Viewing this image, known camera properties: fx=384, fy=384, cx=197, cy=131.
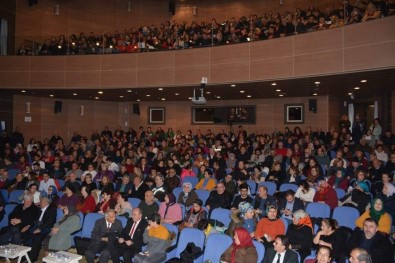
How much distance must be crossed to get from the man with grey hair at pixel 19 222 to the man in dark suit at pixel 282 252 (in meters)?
4.25

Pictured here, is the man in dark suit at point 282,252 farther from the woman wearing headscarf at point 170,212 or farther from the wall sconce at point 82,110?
the wall sconce at point 82,110

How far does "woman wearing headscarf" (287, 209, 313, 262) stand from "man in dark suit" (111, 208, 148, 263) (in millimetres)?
2165

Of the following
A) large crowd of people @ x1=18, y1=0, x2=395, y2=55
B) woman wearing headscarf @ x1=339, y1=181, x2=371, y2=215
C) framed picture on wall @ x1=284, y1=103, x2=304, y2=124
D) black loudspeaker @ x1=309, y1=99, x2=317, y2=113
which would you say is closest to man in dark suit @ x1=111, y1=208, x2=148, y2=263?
woman wearing headscarf @ x1=339, y1=181, x2=371, y2=215

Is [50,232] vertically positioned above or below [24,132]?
below

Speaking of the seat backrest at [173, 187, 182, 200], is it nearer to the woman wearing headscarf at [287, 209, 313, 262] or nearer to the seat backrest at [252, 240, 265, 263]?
the woman wearing headscarf at [287, 209, 313, 262]

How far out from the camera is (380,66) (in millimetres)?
9094

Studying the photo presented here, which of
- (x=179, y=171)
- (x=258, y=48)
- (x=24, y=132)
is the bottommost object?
(x=179, y=171)

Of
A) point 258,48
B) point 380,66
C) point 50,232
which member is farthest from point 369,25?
point 50,232

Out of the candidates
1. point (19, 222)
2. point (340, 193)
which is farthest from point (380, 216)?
point (19, 222)

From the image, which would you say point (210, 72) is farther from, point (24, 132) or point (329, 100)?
point (24, 132)

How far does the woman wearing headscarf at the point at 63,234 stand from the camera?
19.8 feet

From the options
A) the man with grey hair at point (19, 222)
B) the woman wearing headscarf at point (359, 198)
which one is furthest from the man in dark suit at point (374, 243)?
the man with grey hair at point (19, 222)

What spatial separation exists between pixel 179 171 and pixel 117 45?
623 centimetres

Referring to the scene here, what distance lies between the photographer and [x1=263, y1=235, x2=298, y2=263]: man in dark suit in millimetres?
4469
